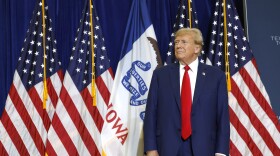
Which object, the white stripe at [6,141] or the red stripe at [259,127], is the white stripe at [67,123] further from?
the red stripe at [259,127]

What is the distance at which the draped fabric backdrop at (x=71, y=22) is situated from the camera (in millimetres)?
4590

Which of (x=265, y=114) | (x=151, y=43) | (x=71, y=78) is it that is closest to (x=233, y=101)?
(x=265, y=114)

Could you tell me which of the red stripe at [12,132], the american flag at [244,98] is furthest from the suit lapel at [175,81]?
the red stripe at [12,132]

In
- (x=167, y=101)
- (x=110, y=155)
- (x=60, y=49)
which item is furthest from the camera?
(x=60, y=49)

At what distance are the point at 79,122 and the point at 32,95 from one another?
0.48 metres

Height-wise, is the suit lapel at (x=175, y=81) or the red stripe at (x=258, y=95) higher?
the suit lapel at (x=175, y=81)

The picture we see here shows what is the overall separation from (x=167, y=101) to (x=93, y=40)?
1531 millimetres

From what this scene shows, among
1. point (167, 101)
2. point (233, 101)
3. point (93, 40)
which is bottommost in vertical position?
point (233, 101)

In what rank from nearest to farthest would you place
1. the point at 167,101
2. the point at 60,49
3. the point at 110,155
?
the point at 167,101, the point at 110,155, the point at 60,49

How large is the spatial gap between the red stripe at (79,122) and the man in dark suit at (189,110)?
51.2 inches

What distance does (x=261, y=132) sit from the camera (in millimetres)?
4418

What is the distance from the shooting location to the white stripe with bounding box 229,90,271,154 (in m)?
4.42

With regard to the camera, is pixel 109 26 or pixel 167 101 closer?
pixel 167 101

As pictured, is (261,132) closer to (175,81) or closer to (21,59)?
(175,81)
